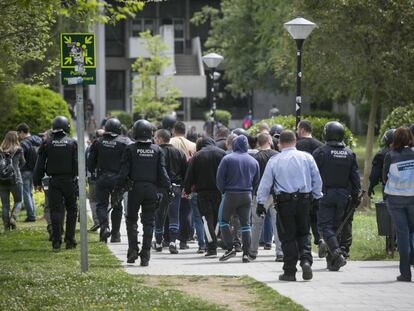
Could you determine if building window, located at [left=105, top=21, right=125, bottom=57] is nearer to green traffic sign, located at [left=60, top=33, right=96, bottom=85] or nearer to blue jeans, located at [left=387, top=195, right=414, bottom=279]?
green traffic sign, located at [left=60, top=33, right=96, bottom=85]

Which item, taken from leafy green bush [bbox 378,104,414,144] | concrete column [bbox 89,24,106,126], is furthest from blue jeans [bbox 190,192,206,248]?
concrete column [bbox 89,24,106,126]

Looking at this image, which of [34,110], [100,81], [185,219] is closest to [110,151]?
[185,219]

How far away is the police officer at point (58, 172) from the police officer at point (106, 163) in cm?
88

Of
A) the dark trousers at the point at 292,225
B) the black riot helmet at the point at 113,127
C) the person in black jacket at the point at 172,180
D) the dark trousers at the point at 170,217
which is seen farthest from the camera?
the black riot helmet at the point at 113,127

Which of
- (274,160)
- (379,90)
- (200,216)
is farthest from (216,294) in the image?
(379,90)

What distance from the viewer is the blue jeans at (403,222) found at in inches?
551

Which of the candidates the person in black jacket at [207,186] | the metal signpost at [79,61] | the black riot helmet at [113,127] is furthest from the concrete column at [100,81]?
the metal signpost at [79,61]

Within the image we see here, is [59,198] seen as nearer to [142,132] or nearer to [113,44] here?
[142,132]

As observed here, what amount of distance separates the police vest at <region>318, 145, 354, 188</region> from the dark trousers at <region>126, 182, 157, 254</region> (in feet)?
7.68

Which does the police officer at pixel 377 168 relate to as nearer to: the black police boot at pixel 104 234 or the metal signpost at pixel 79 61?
the metal signpost at pixel 79 61

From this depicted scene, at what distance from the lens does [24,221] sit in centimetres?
2381

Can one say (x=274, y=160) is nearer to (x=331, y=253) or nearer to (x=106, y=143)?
(x=331, y=253)

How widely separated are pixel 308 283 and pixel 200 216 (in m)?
4.62

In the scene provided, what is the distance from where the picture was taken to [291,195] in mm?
13812
